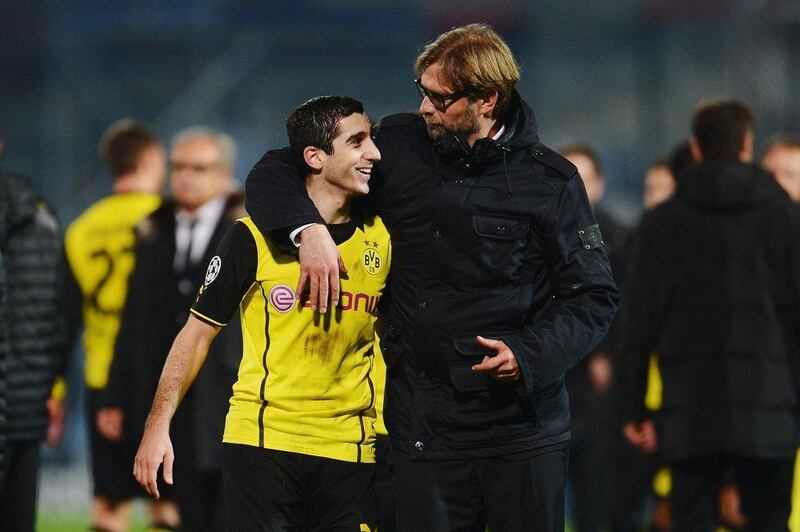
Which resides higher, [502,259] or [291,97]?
[291,97]

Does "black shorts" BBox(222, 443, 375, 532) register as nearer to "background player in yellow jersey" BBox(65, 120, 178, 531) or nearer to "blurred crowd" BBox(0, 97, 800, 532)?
"blurred crowd" BBox(0, 97, 800, 532)

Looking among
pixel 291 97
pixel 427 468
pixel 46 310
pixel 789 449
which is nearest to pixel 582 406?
pixel 789 449

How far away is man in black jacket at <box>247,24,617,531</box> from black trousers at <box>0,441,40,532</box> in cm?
214

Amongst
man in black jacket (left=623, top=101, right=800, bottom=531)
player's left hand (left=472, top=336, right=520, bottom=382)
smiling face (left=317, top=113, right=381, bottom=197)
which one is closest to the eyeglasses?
smiling face (left=317, top=113, right=381, bottom=197)

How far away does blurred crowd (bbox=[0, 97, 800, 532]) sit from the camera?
5.48 metres

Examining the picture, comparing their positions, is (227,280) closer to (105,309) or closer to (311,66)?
(105,309)

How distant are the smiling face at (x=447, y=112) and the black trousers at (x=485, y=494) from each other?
869 mm

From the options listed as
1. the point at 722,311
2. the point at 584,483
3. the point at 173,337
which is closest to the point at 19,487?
the point at 173,337

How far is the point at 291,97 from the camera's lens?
13.0m

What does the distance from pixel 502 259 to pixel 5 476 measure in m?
2.59

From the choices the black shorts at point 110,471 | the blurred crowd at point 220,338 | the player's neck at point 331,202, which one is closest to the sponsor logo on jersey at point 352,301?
the player's neck at point 331,202

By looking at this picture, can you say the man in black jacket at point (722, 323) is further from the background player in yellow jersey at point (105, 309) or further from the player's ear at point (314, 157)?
the background player in yellow jersey at point (105, 309)

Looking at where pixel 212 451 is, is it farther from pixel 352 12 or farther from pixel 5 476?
pixel 352 12

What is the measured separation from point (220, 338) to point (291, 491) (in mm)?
2435
